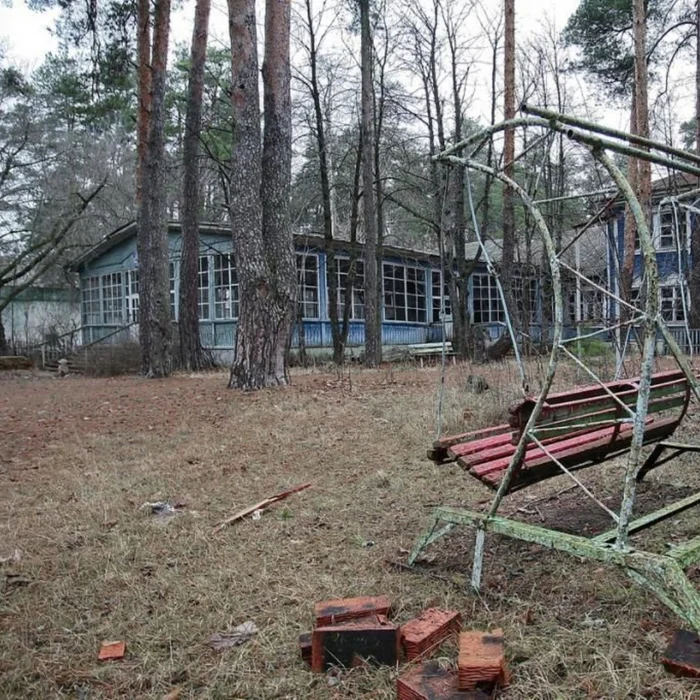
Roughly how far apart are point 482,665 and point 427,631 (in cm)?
34

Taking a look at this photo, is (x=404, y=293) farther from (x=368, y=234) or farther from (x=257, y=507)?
(x=257, y=507)

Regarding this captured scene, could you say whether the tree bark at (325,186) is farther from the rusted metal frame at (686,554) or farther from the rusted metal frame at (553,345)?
the rusted metal frame at (686,554)

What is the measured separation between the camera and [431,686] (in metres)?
1.83

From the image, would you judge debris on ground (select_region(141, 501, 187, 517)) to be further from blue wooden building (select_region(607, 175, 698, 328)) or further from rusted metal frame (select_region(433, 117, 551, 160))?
blue wooden building (select_region(607, 175, 698, 328))

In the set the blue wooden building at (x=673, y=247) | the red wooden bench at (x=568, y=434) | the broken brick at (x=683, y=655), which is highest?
the blue wooden building at (x=673, y=247)

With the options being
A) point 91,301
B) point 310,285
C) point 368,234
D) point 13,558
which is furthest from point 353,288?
point 13,558

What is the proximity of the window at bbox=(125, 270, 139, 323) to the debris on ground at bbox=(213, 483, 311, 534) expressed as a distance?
59.3ft

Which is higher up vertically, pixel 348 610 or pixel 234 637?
pixel 348 610

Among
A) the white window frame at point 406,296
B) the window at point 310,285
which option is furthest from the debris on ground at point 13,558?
the white window frame at point 406,296

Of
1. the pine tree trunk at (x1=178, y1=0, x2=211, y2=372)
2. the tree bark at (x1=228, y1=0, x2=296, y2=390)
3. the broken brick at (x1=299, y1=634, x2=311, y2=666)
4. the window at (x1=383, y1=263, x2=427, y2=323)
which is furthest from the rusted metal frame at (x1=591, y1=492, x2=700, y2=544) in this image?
the window at (x1=383, y1=263, x2=427, y2=323)

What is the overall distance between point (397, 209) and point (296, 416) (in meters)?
21.7

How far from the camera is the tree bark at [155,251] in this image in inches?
496

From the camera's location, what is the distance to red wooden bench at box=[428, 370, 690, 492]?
2557 millimetres

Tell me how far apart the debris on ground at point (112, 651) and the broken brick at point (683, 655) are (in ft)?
5.90
